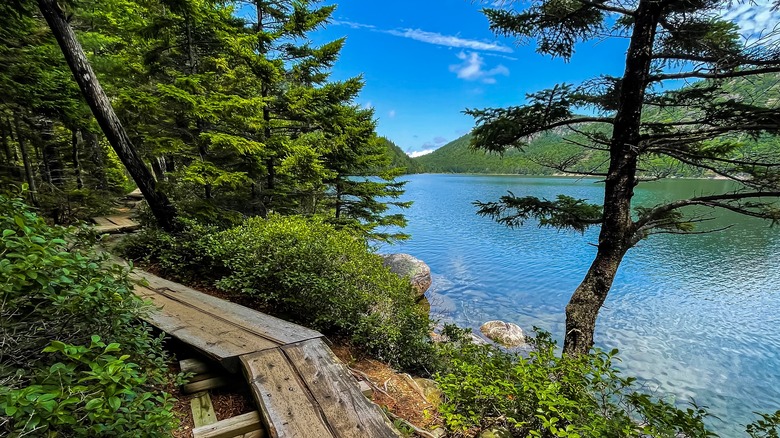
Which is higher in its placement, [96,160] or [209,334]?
[96,160]

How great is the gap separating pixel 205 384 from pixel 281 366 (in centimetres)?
74

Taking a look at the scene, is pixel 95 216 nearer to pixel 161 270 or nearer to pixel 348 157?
pixel 161 270

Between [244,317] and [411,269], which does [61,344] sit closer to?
[244,317]

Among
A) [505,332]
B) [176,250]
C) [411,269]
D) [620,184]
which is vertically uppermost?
[620,184]

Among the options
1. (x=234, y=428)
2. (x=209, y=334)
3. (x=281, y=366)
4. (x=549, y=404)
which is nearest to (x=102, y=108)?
(x=209, y=334)

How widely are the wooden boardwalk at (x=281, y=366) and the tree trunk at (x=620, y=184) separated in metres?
3.45

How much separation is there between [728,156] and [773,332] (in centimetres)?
1018

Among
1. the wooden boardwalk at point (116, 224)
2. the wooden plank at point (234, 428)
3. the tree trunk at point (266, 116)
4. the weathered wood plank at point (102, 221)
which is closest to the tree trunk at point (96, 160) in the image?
the wooden boardwalk at point (116, 224)

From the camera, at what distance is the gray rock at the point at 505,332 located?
31.4ft

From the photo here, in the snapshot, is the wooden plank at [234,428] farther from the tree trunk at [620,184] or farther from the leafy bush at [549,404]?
the tree trunk at [620,184]

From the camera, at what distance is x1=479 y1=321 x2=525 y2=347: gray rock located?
958cm

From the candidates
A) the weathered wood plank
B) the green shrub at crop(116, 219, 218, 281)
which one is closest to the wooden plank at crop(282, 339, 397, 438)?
the green shrub at crop(116, 219, 218, 281)

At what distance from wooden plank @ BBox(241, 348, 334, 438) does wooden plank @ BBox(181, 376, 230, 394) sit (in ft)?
1.24

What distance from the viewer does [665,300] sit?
1216cm
